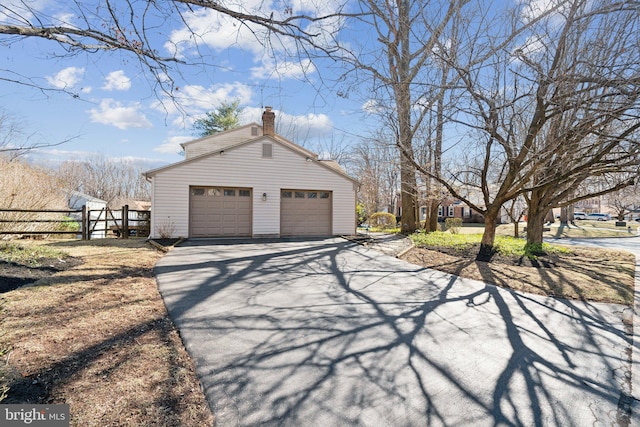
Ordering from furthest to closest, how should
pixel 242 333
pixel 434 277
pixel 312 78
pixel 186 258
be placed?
pixel 186 258
pixel 434 277
pixel 312 78
pixel 242 333

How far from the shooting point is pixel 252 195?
13297 millimetres

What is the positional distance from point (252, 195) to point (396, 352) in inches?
430

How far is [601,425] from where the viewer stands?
7.53 feet

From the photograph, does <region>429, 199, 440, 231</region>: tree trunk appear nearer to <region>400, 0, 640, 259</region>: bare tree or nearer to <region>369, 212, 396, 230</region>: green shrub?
<region>369, 212, 396, 230</region>: green shrub

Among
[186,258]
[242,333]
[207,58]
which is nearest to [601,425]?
[242,333]

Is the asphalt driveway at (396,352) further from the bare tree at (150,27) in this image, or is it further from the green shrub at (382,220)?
the green shrub at (382,220)

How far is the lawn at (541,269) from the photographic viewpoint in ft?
19.7

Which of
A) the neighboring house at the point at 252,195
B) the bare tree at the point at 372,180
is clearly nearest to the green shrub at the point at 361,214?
the bare tree at the point at 372,180

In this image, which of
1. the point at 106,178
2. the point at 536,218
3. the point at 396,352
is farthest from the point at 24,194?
the point at 106,178

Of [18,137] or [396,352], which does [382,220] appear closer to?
[396,352]

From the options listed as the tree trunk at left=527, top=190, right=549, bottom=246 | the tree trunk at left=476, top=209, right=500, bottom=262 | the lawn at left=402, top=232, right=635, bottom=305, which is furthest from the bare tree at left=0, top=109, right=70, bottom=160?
the tree trunk at left=527, top=190, right=549, bottom=246

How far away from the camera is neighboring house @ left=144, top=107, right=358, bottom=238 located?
484 inches

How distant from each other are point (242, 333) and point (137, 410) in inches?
58.0

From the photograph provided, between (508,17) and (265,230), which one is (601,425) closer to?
(508,17)
